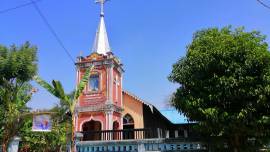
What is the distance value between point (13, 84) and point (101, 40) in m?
11.6

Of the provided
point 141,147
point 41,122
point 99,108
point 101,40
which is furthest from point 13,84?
point 101,40

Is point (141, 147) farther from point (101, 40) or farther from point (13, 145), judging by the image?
point (101, 40)

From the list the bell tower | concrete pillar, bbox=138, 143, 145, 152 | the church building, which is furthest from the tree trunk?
the bell tower

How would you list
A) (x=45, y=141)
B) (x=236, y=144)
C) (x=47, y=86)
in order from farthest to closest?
(x=45, y=141) < (x=47, y=86) < (x=236, y=144)

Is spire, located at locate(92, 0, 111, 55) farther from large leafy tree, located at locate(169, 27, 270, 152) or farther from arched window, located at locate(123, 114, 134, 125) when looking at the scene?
large leafy tree, located at locate(169, 27, 270, 152)

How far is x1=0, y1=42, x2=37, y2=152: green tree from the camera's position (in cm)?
1202

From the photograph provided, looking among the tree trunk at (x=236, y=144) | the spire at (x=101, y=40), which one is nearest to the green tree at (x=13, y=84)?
the tree trunk at (x=236, y=144)

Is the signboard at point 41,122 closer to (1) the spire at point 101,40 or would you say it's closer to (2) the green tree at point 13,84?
(2) the green tree at point 13,84

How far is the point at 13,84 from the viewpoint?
13.8 m

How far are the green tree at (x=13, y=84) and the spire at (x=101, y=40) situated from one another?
30.9 feet

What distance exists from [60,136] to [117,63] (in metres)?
8.39

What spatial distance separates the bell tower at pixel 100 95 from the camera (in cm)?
2112

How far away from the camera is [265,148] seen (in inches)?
402

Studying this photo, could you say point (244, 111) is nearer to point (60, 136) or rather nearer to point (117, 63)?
point (60, 136)
